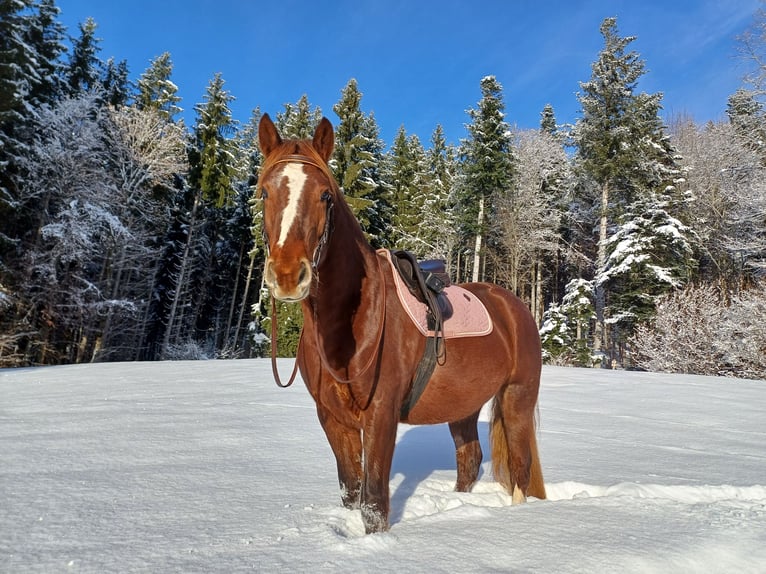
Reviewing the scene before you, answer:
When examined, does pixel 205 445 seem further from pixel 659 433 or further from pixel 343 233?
pixel 659 433

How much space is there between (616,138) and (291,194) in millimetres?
23770

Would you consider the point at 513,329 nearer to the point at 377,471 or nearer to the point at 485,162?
the point at 377,471

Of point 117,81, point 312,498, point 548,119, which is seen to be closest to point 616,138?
point 548,119

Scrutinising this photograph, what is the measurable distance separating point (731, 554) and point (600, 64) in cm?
2554

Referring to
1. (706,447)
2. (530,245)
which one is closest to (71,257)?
(706,447)

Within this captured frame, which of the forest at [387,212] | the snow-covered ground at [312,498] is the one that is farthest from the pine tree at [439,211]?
the snow-covered ground at [312,498]

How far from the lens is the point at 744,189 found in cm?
1608

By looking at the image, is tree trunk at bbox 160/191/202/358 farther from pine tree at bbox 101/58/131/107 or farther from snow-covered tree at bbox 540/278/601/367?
snow-covered tree at bbox 540/278/601/367

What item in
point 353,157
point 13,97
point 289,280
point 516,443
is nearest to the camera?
point 289,280

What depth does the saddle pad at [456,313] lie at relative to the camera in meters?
2.45

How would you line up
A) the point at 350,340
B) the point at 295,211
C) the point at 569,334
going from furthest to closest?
1. the point at 569,334
2. the point at 350,340
3. the point at 295,211

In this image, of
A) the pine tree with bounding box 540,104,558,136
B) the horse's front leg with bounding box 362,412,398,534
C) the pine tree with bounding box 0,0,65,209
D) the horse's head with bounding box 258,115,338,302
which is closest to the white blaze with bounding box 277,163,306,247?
the horse's head with bounding box 258,115,338,302

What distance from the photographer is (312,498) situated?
2.54 metres

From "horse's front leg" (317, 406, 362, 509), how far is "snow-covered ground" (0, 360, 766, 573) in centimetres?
10
